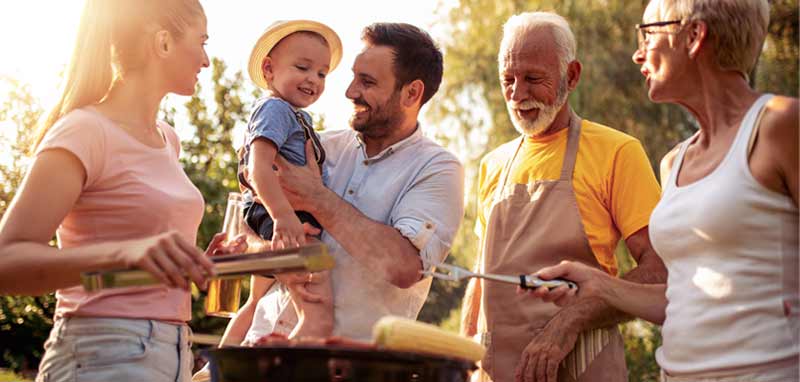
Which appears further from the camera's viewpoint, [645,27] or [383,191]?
[383,191]

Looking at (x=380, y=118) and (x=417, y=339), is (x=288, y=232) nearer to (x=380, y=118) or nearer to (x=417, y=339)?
(x=380, y=118)

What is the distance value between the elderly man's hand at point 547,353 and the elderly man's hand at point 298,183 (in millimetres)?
983

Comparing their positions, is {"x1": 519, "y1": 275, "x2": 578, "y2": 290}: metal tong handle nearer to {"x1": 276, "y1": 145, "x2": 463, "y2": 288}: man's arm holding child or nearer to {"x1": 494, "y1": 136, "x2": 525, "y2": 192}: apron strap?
{"x1": 276, "y1": 145, "x2": 463, "y2": 288}: man's arm holding child

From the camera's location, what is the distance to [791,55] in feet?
45.5

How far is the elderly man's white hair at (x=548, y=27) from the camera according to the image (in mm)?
4367

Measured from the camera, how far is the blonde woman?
9.32 feet

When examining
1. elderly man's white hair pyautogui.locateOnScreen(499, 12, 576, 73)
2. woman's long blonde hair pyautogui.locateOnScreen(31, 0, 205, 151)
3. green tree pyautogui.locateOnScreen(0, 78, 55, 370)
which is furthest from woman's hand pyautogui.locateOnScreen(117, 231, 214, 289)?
green tree pyautogui.locateOnScreen(0, 78, 55, 370)

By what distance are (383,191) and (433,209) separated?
21cm

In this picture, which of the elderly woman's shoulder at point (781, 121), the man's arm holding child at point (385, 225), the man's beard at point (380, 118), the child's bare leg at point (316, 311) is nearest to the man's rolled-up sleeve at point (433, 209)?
the man's arm holding child at point (385, 225)

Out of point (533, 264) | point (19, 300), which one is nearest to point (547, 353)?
point (533, 264)

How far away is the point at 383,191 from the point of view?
3988 millimetres

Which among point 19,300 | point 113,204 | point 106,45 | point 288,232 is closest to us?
point 113,204

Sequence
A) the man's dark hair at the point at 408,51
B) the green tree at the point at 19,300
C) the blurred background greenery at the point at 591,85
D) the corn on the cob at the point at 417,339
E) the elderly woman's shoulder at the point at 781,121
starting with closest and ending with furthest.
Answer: the corn on the cob at the point at 417,339 < the elderly woman's shoulder at the point at 781,121 < the man's dark hair at the point at 408,51 < the green tree at the point at 19,300 < the blurred background greenery at the point at 591,85

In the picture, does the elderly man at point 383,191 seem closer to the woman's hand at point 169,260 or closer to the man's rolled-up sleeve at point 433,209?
the man's rolled-up sleeve at point 433,209
